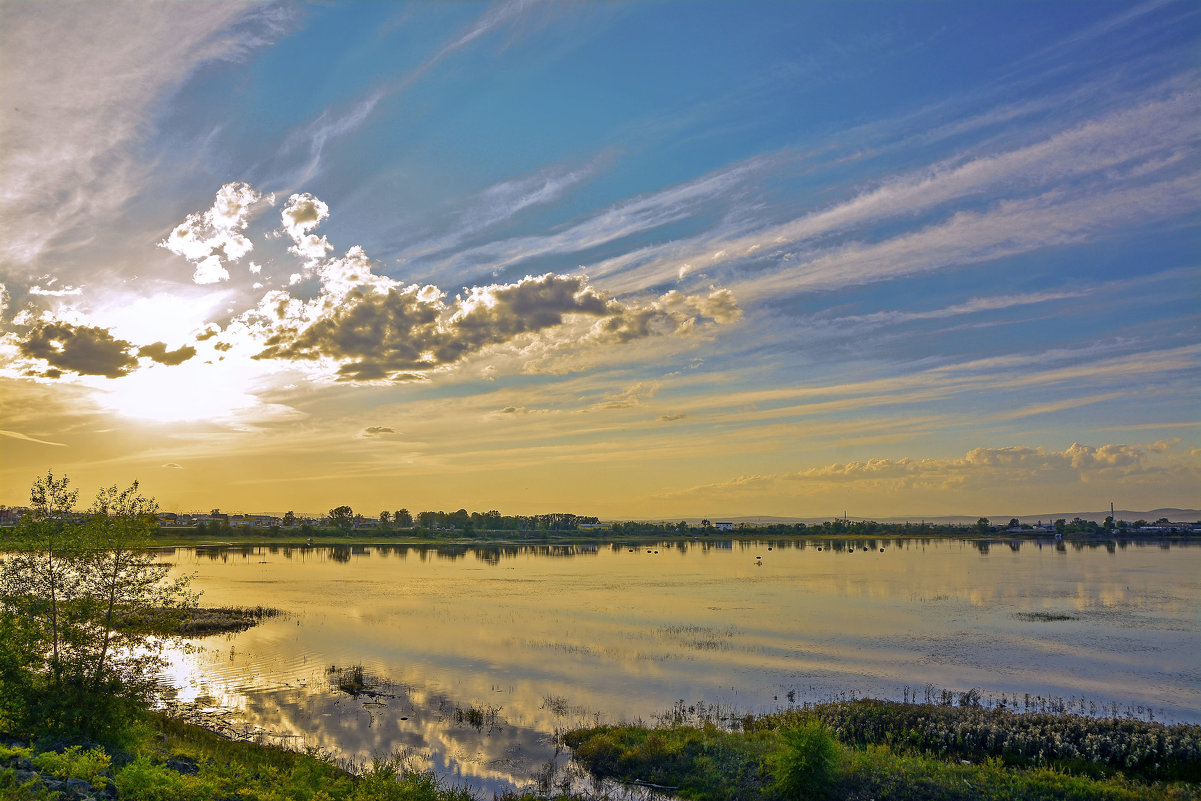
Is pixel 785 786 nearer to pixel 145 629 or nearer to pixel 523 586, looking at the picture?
pixel 145 629

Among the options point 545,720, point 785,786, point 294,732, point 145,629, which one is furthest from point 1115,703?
point 145,629

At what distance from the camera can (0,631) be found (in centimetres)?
2469

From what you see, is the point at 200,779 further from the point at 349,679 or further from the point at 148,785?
the point at 349,679

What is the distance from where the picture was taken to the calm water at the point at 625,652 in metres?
36.8

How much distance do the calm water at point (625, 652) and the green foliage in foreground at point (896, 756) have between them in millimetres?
4220

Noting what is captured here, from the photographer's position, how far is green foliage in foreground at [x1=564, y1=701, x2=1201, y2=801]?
24.4 meters

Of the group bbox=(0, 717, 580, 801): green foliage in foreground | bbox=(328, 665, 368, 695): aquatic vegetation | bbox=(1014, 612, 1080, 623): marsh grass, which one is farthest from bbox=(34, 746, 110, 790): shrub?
bbox=(1014, 612, 1080, 623): marsh grass

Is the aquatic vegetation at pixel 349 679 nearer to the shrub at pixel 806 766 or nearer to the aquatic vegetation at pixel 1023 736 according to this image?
the aquatic vegetation at pixel 1023 736

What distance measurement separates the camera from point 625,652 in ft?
177

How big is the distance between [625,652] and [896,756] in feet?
95.0

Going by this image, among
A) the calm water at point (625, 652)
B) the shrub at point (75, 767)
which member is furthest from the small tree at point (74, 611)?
the calm water at point (625, 652)

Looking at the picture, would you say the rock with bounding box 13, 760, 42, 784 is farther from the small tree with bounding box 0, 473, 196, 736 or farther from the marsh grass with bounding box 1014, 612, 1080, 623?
the marsh grass with bounding box 1014, 612, 1080, 623

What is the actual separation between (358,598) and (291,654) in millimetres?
38111

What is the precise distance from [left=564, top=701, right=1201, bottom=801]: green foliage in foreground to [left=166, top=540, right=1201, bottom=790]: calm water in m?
4.22
